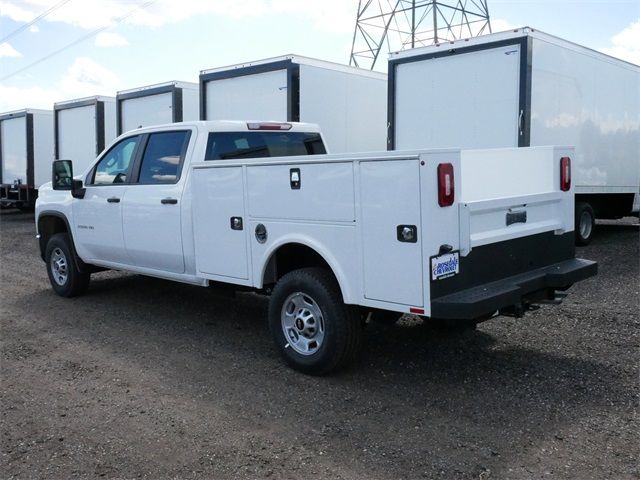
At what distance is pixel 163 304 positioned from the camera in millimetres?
7566

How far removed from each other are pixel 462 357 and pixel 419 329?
0.84m

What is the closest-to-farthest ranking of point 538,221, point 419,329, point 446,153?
point 446,153
point 538,221
point 419,329

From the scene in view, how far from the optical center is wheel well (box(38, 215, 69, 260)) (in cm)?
841

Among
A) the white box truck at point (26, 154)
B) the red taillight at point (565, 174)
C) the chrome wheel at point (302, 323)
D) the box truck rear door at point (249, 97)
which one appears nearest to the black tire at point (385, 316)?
the chrome wheel at point (302, 323)

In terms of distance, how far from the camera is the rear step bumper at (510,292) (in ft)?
13.9

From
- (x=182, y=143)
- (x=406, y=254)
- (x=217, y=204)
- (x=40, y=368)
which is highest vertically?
(x=182, y=143)

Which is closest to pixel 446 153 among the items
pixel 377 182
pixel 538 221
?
pixel 377 182

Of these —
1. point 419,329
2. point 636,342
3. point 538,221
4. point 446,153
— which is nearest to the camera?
point 446,153

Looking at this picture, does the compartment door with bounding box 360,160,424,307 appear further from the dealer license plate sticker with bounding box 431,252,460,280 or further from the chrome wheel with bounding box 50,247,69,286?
the chrome wheel with bounding box 50,247,69,286

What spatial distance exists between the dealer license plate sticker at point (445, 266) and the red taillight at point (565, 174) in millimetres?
1672

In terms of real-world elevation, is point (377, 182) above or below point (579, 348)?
above

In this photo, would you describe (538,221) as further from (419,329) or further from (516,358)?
(419,329)

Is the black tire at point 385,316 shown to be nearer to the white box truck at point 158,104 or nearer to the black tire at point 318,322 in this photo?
the black tire at point 318,322

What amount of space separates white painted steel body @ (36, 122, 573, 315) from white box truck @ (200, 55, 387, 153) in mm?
5297
